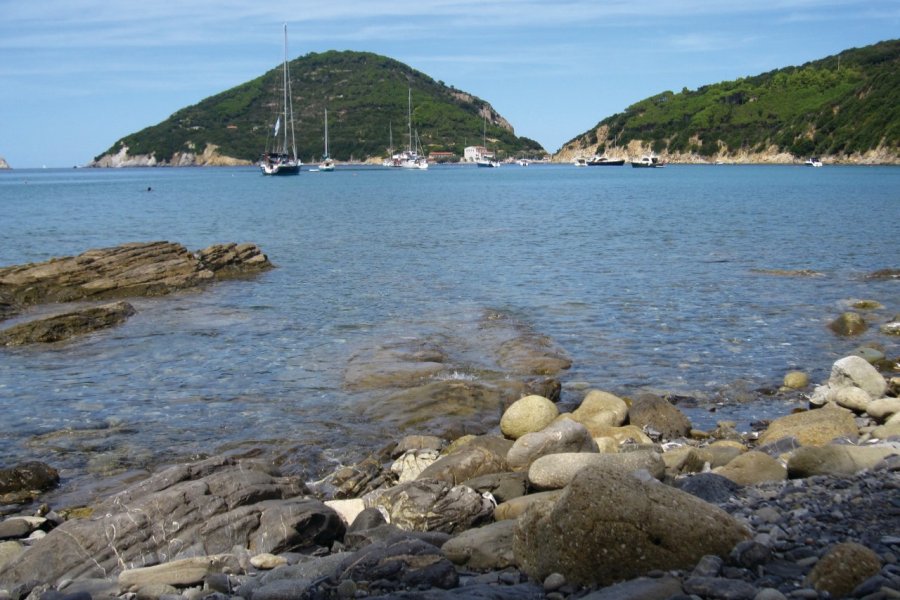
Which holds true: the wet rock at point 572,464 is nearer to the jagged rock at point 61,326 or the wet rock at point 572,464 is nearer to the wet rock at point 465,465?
the wet rock at point 465,465

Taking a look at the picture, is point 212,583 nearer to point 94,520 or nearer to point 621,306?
point 94,520

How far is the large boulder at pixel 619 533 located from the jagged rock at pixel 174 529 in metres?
2.76

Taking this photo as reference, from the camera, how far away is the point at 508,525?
8.78 meters

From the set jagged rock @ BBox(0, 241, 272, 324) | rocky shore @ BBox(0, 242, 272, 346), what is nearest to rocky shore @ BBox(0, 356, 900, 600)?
rocky shore @ BBox(0, 242, 272, 346)

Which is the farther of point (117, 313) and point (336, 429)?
point (117, 313)

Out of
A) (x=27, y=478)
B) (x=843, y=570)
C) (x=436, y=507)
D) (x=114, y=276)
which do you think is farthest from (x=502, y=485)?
(x=114, y=276)

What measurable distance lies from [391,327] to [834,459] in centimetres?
1366

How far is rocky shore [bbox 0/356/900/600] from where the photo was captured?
7.07 metres

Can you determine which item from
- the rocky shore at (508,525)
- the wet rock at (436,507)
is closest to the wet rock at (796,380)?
the rocky shore at (508,525)

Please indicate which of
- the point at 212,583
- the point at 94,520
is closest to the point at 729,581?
the point at 212,583

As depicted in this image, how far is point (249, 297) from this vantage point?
2800cm

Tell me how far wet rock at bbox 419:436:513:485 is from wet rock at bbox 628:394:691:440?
3.21 metres

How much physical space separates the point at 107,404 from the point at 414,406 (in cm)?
578

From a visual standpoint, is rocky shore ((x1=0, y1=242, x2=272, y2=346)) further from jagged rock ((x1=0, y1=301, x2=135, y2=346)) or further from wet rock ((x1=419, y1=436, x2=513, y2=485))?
wet rock ((x1=419, y1=436, x2=513, y2=485))
